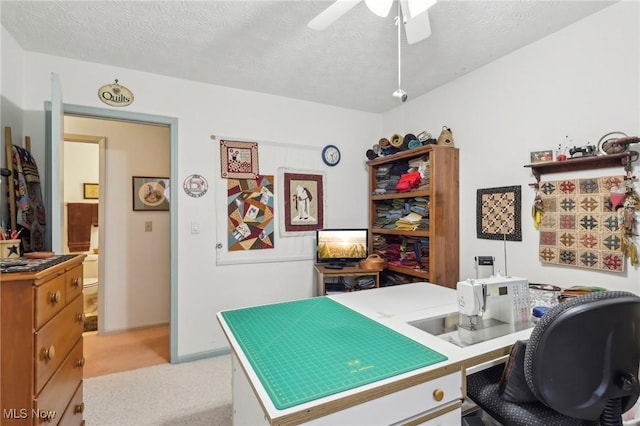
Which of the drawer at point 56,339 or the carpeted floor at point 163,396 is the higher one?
the drawer at point 56,339

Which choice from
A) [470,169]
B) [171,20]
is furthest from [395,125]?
[171,20]

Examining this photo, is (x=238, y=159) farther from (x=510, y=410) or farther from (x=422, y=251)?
(x=510, y=410)

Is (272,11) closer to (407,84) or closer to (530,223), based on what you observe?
(407,84)

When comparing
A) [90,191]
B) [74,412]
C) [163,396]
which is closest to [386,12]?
[74,412]

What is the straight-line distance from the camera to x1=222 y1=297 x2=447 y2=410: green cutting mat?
34.9 inches

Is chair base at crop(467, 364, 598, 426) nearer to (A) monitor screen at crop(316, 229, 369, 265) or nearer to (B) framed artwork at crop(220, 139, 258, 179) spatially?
(A) monitor screen at crop(316, 229, 369, 265)

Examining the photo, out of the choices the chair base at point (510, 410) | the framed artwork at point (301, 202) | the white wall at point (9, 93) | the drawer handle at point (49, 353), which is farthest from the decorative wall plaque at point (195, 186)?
the chair base at point (510, 410)

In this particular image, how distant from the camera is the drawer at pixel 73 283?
1455 mm

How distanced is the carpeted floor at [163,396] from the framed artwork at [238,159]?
5.60ft

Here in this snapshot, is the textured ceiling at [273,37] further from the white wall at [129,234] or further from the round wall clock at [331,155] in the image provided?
the white wall at [129,234]

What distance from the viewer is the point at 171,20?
1855 mm

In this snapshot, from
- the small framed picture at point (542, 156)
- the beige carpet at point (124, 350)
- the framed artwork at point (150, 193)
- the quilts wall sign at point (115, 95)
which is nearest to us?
the small framed picture at point (542, 156)

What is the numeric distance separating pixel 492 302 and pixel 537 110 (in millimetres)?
1519

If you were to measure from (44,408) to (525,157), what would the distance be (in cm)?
→ 301
